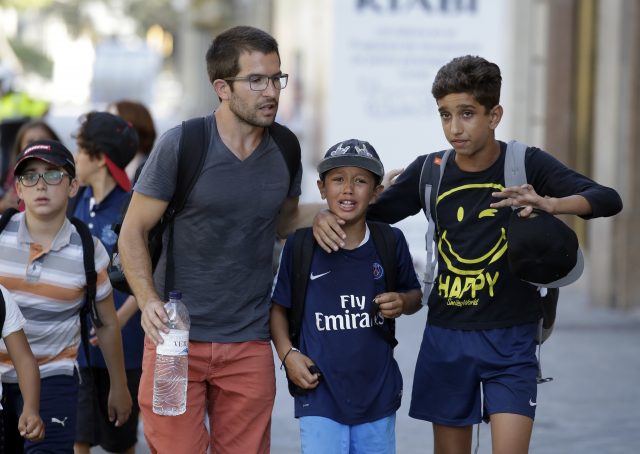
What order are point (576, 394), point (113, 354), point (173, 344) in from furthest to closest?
point (576, 394) → point (113, 354) → point (173, 344)

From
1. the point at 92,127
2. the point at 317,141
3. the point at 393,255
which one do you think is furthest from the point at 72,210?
the point at 317,141

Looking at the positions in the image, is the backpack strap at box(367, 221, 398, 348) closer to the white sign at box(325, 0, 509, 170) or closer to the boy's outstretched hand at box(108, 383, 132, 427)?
the boy's outstretched hand at box(108, 383, 132, 427)

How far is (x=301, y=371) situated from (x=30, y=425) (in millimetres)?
989

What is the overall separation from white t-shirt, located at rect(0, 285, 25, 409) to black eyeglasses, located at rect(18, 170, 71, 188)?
1.86ft

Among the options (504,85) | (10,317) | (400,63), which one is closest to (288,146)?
(10,317)

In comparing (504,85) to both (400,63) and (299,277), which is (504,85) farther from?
(299,277)

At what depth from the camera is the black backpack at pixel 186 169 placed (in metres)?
4.66

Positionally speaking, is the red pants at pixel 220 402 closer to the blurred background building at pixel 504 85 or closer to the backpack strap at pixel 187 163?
the backpack strap at pixel 187 163

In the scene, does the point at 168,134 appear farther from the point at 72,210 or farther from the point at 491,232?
the point at 72,210

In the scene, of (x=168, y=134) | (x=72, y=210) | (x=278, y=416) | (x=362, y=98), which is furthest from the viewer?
(x=362, y=98)

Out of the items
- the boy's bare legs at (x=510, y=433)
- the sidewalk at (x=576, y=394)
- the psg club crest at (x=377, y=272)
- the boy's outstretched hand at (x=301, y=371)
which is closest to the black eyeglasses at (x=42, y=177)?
the boy's outstretched hand at (x=301, y=371)

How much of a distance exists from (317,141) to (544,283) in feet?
50.8

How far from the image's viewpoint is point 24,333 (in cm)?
480

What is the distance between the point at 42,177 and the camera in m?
5.16
